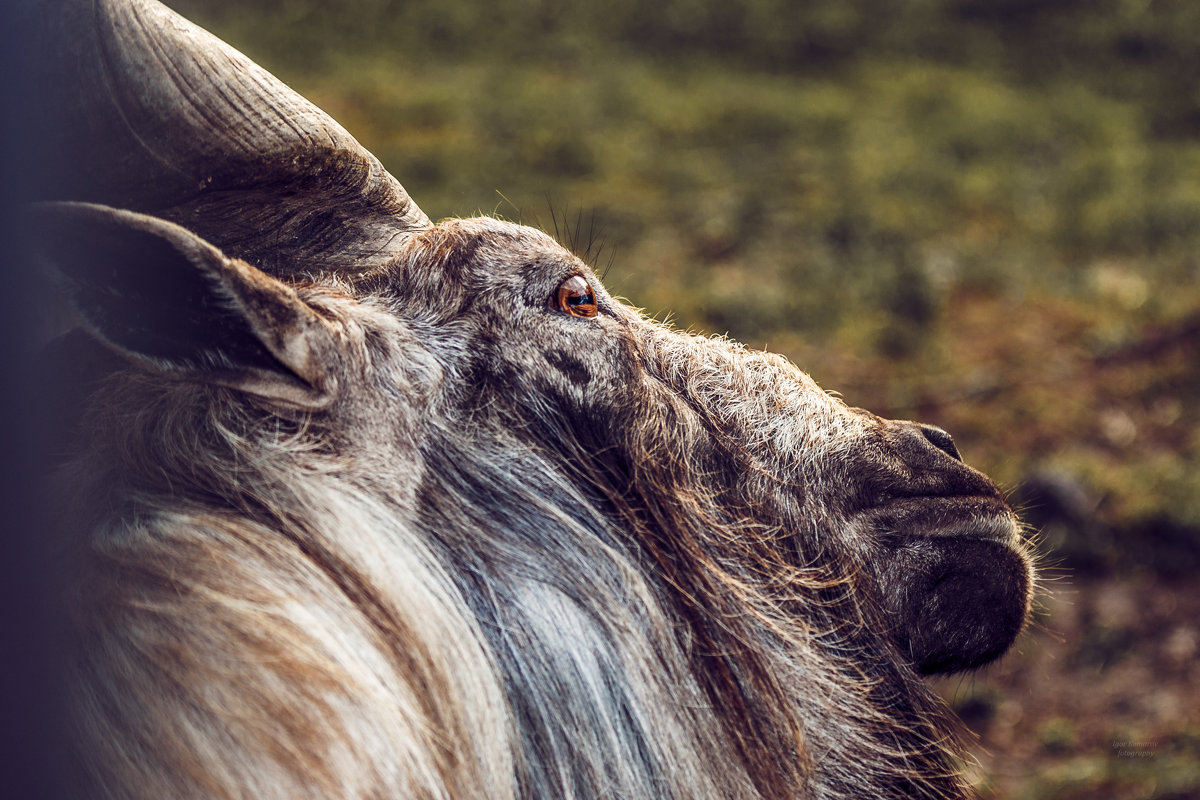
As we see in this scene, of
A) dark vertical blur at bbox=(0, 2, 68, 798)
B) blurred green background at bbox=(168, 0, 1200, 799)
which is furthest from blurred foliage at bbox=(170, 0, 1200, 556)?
dark vertical blur at bbox=(0, 2, 68, 798)

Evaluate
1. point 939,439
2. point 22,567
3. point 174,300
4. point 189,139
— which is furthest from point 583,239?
point 22,567

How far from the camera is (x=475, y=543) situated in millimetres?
1700

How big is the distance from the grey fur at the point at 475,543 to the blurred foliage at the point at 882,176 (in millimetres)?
1631

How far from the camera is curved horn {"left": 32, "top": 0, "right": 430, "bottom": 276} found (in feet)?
5.65

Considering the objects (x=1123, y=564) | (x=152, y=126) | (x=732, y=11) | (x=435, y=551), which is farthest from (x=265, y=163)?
(x=732, y=11)

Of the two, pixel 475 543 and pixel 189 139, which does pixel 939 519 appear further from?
pixel 189 139

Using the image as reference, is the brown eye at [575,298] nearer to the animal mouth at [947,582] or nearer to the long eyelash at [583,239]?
the long eyelash at [583,239]

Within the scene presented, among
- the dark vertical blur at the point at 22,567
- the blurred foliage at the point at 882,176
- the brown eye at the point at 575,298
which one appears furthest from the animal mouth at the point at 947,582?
the blurred foliage at the point at 882,176

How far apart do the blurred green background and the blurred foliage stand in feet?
0.11

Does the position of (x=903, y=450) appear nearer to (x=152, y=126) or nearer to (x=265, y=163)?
(x=265, y=163)

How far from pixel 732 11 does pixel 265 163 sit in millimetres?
14150

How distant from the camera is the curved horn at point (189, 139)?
5.65 feet

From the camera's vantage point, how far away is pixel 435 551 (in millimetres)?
1664

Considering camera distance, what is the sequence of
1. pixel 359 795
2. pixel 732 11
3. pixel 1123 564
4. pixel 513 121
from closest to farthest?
1. pixel 359 795
2. pixel 1123 564
3. pixel 513 121
4. pixel 732 11
